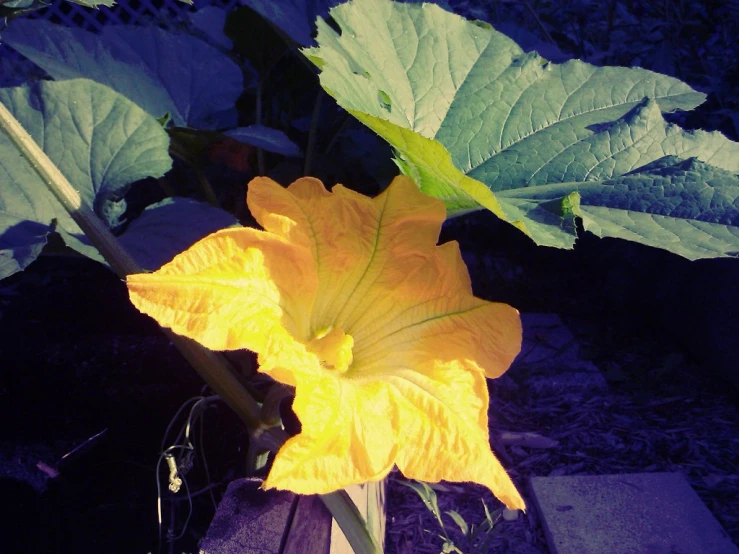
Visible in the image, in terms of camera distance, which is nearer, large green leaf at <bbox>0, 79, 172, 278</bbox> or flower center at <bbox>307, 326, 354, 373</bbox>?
flower center at <bbox>307, 326, 354, 373</bbox>

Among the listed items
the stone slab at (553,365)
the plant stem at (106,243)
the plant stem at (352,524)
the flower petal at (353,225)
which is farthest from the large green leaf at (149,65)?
the stone slab at (553,365)

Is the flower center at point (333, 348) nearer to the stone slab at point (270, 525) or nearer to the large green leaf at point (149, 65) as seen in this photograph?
the stone slab at point (270, 525)

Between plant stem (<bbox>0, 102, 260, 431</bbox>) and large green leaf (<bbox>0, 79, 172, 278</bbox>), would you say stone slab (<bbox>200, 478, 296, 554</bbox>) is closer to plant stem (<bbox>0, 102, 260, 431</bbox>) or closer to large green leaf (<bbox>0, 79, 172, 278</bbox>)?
plant stem (<bbox>0, 102, 260, 431</bbox>)

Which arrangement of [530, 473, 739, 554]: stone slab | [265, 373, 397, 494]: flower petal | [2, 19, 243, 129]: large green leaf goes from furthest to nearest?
[530, 473, 739, 554]: stone slab
[2, 19, 243, 129]: large green leaf
[265, 373, 397, 494]: flower petal

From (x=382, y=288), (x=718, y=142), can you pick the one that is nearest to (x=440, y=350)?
(x=382, y=288)

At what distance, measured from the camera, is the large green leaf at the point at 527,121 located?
781 mm

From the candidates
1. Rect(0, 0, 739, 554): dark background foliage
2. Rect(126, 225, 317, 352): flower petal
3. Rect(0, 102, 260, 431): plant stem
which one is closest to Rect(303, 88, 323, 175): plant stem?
Rect(0, 0, 739, 554): dark background foliage

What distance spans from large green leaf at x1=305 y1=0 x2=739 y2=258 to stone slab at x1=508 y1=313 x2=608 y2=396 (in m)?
1.05

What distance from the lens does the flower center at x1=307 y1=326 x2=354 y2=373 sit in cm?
80

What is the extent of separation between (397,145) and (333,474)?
0.34 metres

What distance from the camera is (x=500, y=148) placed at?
1068 millimetres

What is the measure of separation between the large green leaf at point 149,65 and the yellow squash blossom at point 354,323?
71cm

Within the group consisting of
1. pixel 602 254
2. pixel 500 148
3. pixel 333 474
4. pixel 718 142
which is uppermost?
pixel 718 142

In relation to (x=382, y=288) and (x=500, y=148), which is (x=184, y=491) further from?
(x=500, y=148)
